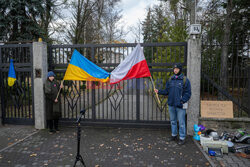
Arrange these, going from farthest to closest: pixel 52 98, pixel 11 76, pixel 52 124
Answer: pixel 11 76
pixel 52 124
pixel 52 98

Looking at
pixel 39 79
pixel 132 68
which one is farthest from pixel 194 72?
pixel 39 79

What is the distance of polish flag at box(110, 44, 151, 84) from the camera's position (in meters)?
4.97

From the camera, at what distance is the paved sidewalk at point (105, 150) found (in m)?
3.55

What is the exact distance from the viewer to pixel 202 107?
5.09m

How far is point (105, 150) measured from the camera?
4102 millimetres

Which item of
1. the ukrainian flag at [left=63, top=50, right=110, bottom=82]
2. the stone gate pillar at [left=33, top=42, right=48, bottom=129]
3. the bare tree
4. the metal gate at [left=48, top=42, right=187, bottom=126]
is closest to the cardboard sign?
the metal gate at [left=48, top=42, right=187, bottom=126]

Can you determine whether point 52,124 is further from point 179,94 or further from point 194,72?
point 194,72

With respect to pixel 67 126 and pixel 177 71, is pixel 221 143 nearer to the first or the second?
pixel 177 71

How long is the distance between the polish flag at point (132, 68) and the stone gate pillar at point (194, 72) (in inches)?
52.4

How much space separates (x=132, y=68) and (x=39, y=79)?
3.27 meters

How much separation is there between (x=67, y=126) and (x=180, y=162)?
413 centimetres

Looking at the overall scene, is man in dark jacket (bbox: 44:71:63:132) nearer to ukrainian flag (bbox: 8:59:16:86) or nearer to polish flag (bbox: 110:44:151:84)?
ukrainian flag (bbox: 8:59:16:86)

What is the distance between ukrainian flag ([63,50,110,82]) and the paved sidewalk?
183cm

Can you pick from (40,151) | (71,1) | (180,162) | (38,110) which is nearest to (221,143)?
(180,162)
